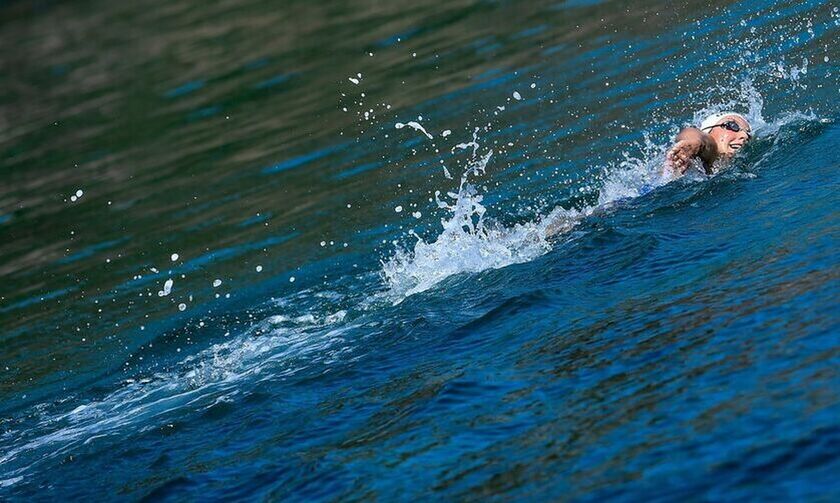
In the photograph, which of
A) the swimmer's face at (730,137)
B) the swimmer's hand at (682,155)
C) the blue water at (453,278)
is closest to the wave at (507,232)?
the blue water at (453,278)

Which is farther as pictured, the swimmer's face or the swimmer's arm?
the swimmer's face

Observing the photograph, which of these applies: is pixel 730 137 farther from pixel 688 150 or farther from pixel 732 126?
pixel 688 150

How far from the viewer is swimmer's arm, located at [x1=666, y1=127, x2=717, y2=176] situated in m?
10.3

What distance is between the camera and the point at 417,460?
6.20 m

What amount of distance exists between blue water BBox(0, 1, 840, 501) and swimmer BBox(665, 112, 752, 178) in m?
0.17

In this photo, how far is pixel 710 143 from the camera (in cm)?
1060

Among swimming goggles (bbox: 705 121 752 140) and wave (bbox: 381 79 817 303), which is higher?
swimming goggles (bbox: 705 121 752 140)

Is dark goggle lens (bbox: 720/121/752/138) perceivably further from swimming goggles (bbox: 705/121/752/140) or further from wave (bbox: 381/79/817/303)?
wave (bbox: 381/79/817/303)

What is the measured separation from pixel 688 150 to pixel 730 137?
3.03ft

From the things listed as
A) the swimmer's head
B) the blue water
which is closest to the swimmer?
the swimmer's head

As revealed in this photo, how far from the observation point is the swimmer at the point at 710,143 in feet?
34.0

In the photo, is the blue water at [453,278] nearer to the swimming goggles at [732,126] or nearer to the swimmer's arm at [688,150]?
the swimmer's arm at [688,150]

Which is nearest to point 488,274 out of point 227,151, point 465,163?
point 465,163

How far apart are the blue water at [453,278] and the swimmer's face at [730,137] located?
0.14 m
